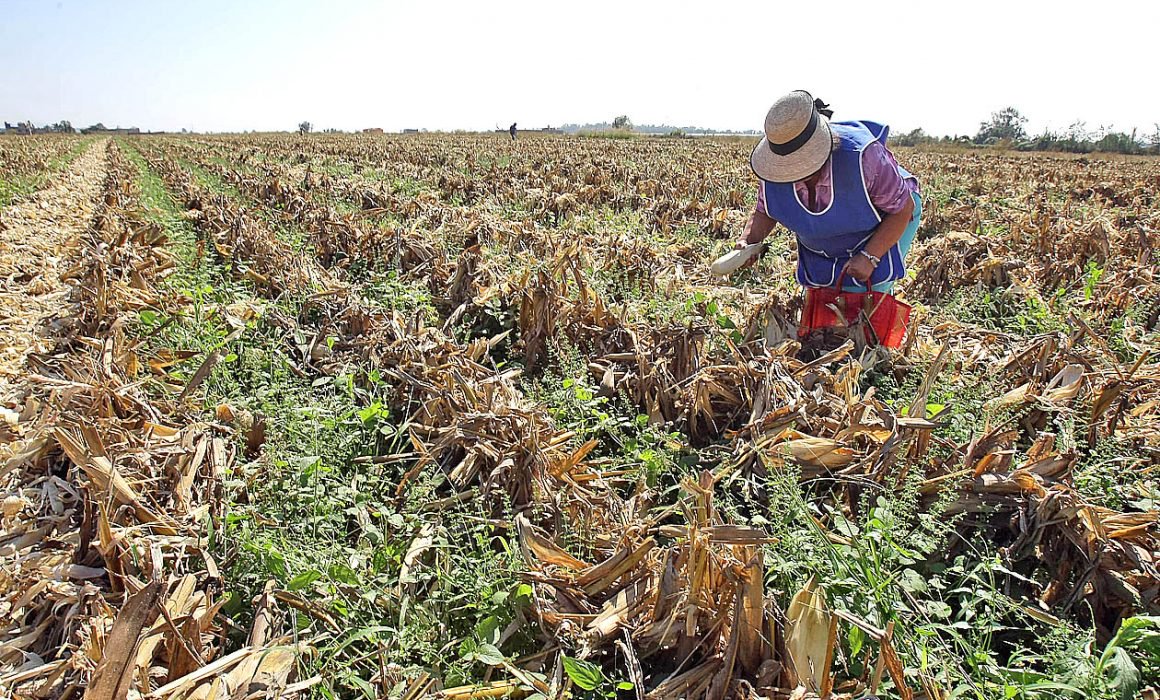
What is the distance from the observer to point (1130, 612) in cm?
190

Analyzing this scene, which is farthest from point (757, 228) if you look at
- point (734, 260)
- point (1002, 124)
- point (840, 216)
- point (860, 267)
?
point (1002, 124)

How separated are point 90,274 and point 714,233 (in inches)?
240

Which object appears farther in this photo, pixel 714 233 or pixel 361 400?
pixel 714 233

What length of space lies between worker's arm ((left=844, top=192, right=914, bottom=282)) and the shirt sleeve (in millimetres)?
29

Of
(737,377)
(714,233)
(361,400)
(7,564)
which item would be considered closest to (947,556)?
(737,377)

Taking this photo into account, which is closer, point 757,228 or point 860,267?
point 860,267

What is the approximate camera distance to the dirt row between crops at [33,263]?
4457 mm

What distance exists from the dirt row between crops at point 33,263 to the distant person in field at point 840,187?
4382mm

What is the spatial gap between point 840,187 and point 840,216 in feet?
0.49

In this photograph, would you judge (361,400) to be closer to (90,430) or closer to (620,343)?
(90,430)

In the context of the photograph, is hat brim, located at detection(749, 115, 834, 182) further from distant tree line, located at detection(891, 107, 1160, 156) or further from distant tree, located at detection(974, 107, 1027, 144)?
distant tree, located at detection(974, 107, 1027, 144)

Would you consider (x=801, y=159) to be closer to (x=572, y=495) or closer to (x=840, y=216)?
(x=840, y=216)

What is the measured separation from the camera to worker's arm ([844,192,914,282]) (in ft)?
10.6

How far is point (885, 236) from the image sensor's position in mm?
3240
